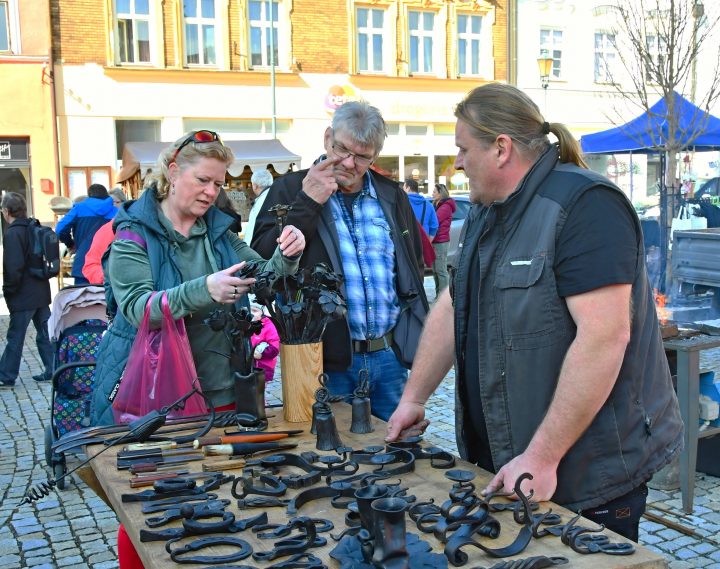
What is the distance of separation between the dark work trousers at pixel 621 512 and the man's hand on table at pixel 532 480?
20cm

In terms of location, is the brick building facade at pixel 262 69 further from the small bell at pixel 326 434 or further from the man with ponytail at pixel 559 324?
the man with ponytail at pixel 559 324

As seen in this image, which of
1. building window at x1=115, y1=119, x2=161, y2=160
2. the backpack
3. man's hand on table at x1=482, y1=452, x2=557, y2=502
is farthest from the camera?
building window at x1=115, y1=119, x2=161, y2=160

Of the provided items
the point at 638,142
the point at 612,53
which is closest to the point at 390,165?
the point at 612,53

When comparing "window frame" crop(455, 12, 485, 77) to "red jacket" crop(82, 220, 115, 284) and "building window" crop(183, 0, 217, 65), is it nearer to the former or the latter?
"building window" crop(183, 0, 217, 65)

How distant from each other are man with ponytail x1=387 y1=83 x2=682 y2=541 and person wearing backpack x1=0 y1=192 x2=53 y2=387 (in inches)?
229

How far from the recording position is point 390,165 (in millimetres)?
21641

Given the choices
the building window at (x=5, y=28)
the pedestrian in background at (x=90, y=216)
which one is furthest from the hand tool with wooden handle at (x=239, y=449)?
the building window at (x=5, y=28)

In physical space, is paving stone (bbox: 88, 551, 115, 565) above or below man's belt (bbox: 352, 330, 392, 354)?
below

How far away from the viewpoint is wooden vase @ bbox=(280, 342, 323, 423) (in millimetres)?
2502

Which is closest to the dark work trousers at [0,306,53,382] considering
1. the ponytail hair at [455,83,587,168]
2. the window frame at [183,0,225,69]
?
the ponytail hair at [455,83,587,168]

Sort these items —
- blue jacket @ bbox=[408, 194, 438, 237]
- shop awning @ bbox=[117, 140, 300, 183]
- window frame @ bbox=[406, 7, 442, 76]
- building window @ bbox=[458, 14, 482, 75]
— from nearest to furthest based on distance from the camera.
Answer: blue jacket @ bbox=[408, 194, 438, 237] → shop awning @ bbox=[117, 140, 300, 183] → window frame @ bbox=[406, 7, 442, 76] → building window @ bbox=[458, 14, 482, 75]

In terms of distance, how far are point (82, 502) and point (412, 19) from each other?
19.0 meters

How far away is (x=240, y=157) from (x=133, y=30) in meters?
5.33

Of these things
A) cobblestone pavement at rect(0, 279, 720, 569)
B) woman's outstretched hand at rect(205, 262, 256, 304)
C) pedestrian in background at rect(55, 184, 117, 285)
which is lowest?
cobblestone pavement at rect(0, 279, 720, 569)
